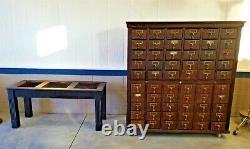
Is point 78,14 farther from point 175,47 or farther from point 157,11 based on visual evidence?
point 175,47

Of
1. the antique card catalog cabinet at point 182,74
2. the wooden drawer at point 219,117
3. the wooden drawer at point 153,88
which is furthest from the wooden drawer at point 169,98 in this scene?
the wooden drawer at point 219,117

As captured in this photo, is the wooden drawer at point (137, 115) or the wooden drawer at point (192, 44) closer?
the wooden drawer at point (192, 44)

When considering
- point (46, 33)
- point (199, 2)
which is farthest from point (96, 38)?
point (199, 2)

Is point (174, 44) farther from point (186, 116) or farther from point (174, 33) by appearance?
point (186, 116)

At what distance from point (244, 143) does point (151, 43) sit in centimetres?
166

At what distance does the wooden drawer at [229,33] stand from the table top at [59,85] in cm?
163

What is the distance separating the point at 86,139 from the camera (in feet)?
9.91

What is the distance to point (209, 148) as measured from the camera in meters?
2.83

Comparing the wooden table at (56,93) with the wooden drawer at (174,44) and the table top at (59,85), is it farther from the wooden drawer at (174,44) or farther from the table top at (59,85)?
the wooden drawer at (174,44)

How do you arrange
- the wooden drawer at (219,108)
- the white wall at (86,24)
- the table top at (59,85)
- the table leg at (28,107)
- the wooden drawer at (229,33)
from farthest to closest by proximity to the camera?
the table leg at (28,107)
the white wall at (86,24)
the table top at (59,85)
the wooden drawer at (219,108)
the wooden drawer at (229,33)

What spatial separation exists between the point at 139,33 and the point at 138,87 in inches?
26.0

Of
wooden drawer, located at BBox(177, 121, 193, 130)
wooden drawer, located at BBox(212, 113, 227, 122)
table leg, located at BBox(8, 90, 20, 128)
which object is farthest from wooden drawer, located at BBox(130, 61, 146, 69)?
table leg, located at BBox(8, 90, 20, 128)

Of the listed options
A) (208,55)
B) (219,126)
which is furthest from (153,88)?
(219,126)

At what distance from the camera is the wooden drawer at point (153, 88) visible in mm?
2979
